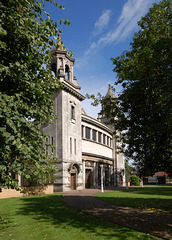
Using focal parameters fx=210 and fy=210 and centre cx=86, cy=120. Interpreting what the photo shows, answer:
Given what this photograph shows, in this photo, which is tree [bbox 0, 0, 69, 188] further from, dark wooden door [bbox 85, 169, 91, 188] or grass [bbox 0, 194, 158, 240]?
dark wooden door [bbox 85, 169, 91, 188]

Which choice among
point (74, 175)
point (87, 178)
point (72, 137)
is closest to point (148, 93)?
point (72, 137)

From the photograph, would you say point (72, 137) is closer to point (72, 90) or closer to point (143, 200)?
point (72, 90)

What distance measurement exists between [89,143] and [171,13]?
3117 cm

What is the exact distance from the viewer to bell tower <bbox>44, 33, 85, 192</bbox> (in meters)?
30.8

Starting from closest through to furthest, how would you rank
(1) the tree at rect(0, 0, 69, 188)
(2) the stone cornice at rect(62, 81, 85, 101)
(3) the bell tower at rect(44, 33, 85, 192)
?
(1) the tree at rect(0, 0, 69, 188) < (3) the bell tower at rect(44, 33, 85, 192) < (2) the stone cornice at rect(62, 81, 85, 101)

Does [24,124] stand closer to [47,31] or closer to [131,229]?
[47,31]

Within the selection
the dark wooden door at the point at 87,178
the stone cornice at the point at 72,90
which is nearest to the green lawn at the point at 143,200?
the dark wooden door at the point at 87,178

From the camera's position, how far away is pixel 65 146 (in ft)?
104

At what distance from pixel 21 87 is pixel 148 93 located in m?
8.23

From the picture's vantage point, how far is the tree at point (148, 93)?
10945 millimetres

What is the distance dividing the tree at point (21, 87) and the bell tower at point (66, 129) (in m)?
23.5

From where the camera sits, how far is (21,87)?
6922mm

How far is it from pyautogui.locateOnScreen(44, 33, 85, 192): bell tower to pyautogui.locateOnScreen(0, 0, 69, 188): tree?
23493mm

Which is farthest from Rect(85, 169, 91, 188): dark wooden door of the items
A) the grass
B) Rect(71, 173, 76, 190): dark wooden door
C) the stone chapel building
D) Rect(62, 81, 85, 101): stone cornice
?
the grass
